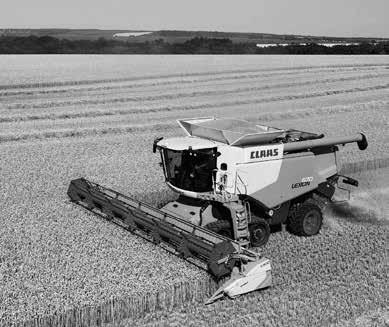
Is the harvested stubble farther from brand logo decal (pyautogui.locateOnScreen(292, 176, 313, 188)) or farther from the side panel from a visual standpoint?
brand logo decal (pyautogui.locateOnScreen(292, 176, 313, 188))

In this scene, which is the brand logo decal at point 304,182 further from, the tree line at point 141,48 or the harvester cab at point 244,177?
the tree line at point 141,48

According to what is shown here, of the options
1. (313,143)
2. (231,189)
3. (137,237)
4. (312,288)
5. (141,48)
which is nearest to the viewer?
(312,288)

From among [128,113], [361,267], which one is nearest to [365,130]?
[128,113]

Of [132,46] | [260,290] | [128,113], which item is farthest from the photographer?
[132,46]

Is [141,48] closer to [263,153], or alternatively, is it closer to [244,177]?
[263,153]

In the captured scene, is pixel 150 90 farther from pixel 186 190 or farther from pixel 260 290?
pixel 260 290

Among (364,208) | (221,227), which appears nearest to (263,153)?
(221,227)

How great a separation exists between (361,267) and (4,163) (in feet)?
29.0

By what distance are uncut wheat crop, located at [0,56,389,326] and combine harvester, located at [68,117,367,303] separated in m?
0.30

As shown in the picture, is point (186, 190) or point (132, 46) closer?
point (186, 190)

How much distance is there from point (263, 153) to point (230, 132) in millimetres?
602

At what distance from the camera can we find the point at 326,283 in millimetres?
7469

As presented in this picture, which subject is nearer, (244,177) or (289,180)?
(244,177)

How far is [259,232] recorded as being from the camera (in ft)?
28.5
